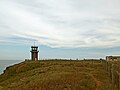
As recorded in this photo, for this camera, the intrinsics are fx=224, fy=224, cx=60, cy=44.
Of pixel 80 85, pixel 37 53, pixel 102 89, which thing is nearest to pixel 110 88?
pixel 102 89

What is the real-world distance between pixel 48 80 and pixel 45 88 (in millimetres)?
1929

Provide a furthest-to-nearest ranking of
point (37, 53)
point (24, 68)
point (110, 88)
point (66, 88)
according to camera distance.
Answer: point (37, 53) < point (24, 68) < point (66, 88) < point (110, 88)

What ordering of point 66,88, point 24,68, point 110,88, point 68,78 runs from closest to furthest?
point 110,88 → point 66,88 → point 68,78 → point 24,68

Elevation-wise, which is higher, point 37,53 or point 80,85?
point 37,53

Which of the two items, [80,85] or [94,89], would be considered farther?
[80,85]

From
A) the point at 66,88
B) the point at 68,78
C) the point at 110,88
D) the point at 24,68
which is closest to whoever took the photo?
the point at 110,88

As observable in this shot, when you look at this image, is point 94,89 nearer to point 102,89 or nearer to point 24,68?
point 102,89

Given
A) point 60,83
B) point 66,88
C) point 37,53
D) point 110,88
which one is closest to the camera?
point 110,88

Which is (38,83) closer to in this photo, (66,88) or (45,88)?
(45,88)

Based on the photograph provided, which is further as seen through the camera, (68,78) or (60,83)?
(68,78)

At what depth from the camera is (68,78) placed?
879 inches

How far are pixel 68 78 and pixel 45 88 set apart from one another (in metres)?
3.16

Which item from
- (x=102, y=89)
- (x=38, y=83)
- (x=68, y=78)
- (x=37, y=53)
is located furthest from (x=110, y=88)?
(x=37, y=53)

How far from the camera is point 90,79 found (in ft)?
71.3
